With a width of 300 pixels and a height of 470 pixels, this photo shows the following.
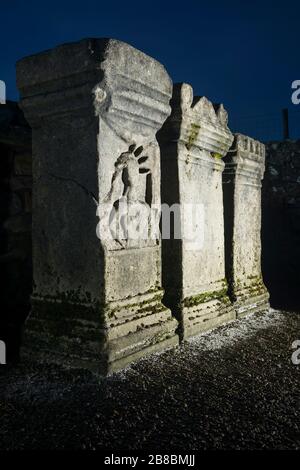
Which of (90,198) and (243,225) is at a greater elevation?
(90,198)

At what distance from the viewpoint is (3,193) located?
8.70ft

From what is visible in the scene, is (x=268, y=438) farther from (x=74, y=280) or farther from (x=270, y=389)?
(x=74, y=280)

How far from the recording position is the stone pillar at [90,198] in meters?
1.99

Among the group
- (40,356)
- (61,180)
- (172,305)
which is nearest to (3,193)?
(61,180)

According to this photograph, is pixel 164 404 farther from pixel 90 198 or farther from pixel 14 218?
pixel 14 218

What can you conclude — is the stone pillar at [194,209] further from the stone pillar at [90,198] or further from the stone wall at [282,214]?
the stone wall at [282,214]

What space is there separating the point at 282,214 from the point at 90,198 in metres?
4.80

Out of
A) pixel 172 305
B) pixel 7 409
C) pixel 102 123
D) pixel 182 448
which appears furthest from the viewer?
pixel 172 305

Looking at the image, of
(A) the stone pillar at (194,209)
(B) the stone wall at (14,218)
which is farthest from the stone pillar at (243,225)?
(B) the stone wall at (14,218)

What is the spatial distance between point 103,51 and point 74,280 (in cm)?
115

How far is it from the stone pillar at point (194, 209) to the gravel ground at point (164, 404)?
0.41 metres

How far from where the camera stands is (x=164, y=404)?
1.65 metres

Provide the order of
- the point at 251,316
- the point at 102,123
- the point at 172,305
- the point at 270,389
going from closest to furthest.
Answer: the point at 270,389 < the point at 102,123 < the point at 172,305 < the point at 251,316

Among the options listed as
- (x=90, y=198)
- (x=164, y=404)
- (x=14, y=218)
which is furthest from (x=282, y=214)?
(x=164, y=404)
